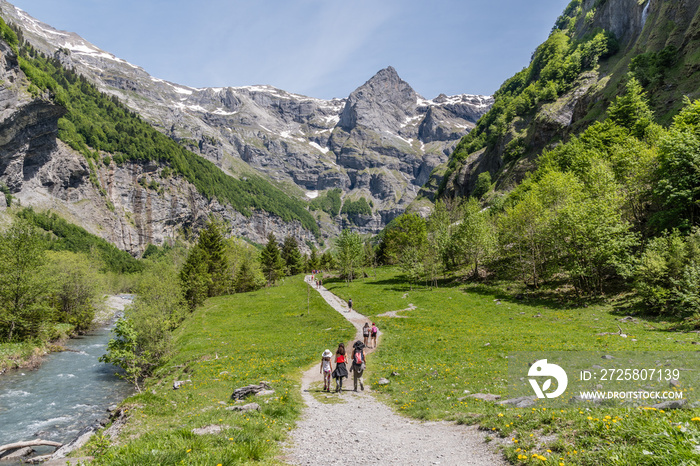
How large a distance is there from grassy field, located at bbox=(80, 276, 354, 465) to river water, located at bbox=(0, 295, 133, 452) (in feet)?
13.7

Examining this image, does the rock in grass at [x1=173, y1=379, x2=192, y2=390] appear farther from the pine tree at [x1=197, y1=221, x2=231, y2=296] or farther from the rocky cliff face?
the rocky cliff face

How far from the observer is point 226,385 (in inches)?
792

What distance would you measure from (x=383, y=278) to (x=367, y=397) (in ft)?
181

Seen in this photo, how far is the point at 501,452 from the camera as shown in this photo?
8.27 m

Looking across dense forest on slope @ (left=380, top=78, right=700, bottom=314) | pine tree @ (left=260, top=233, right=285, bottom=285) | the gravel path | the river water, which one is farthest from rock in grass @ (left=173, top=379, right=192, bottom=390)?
pine tree @ (left=260, top=233, right=285, bottom=285)

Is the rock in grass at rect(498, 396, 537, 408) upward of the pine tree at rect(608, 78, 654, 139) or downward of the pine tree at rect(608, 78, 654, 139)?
downward

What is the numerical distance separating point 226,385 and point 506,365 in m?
17.3

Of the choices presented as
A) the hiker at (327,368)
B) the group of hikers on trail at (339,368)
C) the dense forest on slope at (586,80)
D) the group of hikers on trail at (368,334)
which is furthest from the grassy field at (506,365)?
the dense forest on slope at (586,80)

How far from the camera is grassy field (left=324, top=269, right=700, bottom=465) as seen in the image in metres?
6.39

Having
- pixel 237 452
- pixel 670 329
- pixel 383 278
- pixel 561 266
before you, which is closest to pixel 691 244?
pixel 670 329

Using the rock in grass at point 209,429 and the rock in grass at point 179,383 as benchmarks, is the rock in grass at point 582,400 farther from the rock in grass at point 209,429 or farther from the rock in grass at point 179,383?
A: the rock in grass at point 179,383

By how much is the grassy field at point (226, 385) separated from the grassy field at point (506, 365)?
19.7ft

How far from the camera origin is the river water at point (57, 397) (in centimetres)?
2016

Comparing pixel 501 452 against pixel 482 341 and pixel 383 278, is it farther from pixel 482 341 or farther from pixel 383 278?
pixel 383 278
